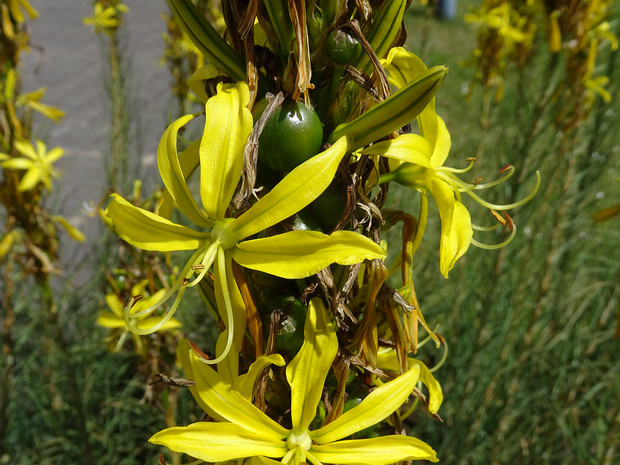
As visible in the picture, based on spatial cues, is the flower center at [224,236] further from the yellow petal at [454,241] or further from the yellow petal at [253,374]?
the yellow petal at [454,241]

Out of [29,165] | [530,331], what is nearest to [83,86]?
[29,165]

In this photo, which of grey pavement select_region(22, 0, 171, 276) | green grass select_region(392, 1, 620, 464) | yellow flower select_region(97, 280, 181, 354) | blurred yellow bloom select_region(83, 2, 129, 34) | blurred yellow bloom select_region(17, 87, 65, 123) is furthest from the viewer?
grey pavement select_region(22, 0, 171, 276)

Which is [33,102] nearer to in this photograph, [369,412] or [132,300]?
[132,300]

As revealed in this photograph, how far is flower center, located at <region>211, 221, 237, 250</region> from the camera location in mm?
625

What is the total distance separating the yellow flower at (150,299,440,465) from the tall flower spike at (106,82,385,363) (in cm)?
7

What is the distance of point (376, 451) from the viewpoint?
630mm

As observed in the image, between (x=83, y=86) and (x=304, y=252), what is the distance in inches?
198

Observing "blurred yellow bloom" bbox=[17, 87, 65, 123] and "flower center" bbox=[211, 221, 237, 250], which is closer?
"flower center" bbox=[211, 221, 237, 250]

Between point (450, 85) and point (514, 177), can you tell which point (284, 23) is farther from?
point (450, 85)

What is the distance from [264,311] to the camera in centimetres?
69

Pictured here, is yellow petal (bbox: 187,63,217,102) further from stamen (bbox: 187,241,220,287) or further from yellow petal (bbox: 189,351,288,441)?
yellow petal (bbox: 189,351,288,441)

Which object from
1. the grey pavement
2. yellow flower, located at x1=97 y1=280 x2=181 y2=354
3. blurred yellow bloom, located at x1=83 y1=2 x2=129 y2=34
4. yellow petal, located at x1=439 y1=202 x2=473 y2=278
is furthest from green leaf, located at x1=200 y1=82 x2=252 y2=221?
the grey pavement

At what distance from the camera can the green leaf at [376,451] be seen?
2.03 feet

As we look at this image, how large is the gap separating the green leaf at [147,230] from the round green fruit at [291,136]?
122mm
